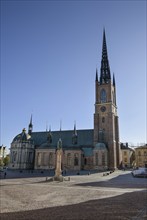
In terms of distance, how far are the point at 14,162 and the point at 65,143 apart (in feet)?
61.8

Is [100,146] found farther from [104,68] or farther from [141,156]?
[141,156]

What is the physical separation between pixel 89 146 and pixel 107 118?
37.8 ft

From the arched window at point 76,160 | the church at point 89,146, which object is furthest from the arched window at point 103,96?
the arched window at point 76,160

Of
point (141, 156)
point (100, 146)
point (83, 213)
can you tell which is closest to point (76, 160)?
point (100, 146)

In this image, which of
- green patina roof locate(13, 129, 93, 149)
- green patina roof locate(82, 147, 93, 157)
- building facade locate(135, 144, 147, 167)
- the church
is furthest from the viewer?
building facade locate(135, 144, 147, 167)

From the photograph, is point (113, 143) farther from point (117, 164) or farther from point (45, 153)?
point (45, 153)

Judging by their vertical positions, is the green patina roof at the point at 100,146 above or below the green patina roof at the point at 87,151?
above

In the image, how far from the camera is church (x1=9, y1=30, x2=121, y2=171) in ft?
204

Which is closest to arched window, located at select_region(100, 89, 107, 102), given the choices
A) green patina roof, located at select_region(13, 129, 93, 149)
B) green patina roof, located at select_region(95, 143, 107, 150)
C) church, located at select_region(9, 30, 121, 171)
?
church, located at select_region(9, 30, 121, 171)

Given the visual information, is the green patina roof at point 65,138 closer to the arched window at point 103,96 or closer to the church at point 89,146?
the church at point 89,146

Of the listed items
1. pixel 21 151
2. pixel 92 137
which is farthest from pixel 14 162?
pixel 92 137

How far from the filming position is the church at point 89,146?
62.3 m

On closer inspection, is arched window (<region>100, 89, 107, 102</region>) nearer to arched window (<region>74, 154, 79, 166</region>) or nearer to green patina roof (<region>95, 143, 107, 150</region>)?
green patina roof (<region>95, 143, 107, 150</region>)

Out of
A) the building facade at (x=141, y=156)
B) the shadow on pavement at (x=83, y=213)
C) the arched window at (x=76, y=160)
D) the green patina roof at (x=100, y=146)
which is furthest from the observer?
the building facade at (x=141, y=156)
